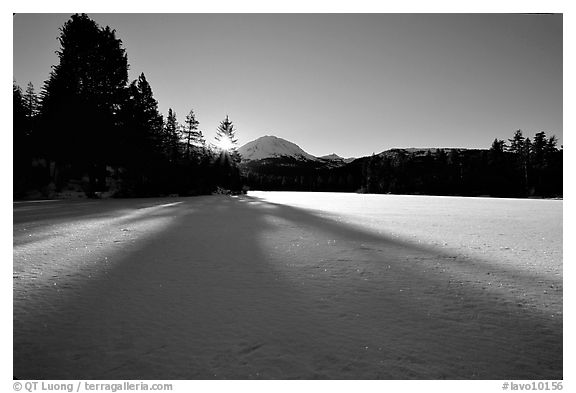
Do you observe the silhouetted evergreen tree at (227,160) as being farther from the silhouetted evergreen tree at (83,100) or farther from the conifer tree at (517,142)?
the conifer tree at (517,142)

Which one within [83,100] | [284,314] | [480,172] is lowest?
[284,314]

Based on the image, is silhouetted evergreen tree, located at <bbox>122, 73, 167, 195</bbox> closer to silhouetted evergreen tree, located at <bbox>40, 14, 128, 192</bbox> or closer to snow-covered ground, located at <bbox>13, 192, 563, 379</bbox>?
silhouetted evergreen tree, located at <bbox>40, 14, 128, 192</bbox>

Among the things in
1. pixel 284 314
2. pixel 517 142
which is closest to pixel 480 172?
pixel 517 142

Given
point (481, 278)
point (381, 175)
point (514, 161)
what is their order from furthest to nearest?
1. point (381, 175)
2. point (514, 161)
3. point (481, 278)

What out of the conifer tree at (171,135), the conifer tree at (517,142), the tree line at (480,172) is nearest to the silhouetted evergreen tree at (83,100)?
the conifer tree at (171,135)

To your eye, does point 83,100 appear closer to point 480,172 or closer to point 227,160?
point 227,160

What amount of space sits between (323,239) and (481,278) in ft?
10.8

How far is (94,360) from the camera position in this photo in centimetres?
180

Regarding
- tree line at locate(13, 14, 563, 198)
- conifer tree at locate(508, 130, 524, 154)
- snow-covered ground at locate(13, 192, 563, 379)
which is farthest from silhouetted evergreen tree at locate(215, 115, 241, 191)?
conifer tree at locate(508, 130, 524, 154)

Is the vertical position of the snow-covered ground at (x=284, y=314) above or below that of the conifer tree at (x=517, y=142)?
below

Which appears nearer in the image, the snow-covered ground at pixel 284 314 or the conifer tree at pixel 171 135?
the snow-covered ground at pixel 284 314
